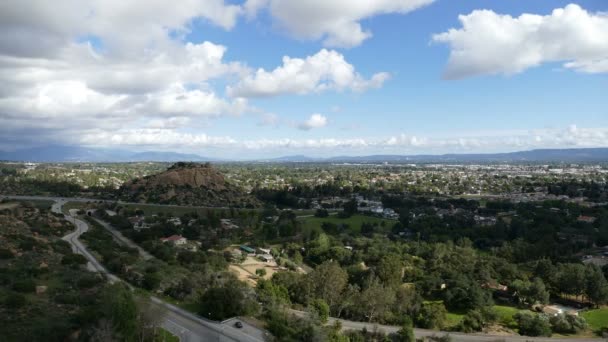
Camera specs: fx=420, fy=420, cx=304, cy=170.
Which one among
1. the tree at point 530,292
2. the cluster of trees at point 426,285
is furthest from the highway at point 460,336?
the tree at point 530,292

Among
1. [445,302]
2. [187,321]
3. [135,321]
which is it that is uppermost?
[135,321]

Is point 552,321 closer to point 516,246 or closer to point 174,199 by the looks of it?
point 516,246

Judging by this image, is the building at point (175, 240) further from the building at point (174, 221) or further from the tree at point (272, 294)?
the tree at point (272, 294)

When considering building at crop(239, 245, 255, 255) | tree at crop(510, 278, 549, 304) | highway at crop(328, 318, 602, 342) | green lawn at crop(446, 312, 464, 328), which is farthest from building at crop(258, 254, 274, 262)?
tree at crop(510, 278, 549, 304)

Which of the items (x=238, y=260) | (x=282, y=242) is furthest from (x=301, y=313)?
(x=282, y=242)

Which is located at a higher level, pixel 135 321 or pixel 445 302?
pixel 135 321

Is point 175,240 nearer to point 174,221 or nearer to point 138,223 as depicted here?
point 174,221

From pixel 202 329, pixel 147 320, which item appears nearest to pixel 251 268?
pixel 202 329
